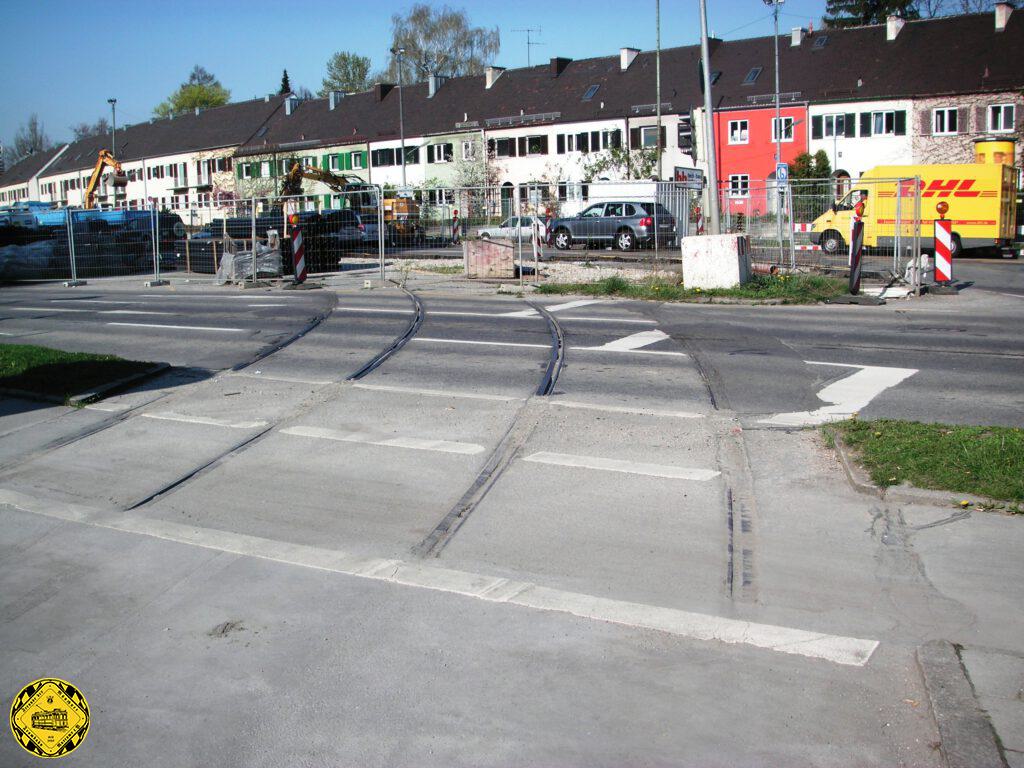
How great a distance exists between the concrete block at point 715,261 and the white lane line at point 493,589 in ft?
49.3

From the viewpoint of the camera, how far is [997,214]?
1236 inches

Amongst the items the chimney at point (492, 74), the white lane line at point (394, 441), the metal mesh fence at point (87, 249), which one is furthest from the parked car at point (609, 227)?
the chimney at point (492, 74)

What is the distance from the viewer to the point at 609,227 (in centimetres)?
3322

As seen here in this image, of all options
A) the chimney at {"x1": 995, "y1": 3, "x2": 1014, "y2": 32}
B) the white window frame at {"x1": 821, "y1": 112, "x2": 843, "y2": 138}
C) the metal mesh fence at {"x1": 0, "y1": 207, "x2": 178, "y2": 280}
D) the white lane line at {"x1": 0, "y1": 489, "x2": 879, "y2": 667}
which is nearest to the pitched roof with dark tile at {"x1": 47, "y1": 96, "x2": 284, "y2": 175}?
the white window frame at {"x1": 821, "y1": 112, "x2": 843, "y2": 138}

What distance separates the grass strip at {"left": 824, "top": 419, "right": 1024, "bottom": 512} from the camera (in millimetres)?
6625

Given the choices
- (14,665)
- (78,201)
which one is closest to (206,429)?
(14,665)

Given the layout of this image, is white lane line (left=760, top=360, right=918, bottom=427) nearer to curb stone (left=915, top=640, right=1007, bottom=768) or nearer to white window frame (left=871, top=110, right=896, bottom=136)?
curb stone (left=915, top=640, right=1007, bottom=768)

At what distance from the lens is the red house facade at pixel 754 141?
5872 cm

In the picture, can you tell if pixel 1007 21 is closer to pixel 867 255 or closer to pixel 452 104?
pixel 452 104

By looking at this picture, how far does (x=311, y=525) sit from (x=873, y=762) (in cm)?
407

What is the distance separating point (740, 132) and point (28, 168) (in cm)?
9508

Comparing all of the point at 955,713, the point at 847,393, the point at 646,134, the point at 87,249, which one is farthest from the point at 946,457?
the point at 646,134

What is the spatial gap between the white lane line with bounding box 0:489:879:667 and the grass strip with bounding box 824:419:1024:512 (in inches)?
93.1

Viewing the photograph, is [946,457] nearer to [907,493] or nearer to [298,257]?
[907,493]
